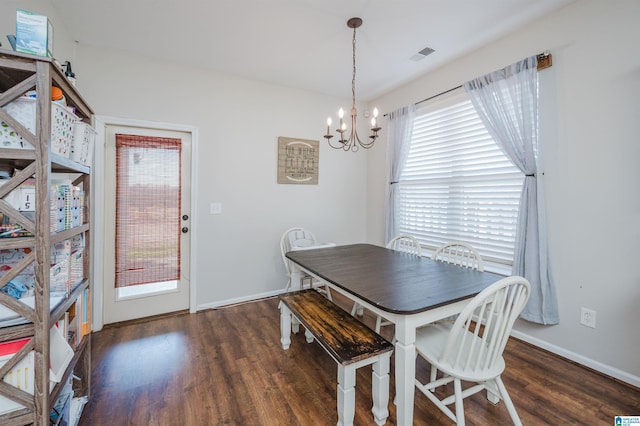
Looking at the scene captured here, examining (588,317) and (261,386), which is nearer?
(261,386)

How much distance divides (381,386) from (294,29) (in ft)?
9.21

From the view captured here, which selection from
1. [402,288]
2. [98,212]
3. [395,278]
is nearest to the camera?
[402,288]

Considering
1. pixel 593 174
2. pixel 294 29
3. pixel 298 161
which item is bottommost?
pixel 593 174

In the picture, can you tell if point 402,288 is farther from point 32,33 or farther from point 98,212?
point 98,212

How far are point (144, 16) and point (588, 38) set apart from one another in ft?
11.4

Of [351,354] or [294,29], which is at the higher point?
[294,29]

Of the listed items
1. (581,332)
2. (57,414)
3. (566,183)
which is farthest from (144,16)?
(581,332)

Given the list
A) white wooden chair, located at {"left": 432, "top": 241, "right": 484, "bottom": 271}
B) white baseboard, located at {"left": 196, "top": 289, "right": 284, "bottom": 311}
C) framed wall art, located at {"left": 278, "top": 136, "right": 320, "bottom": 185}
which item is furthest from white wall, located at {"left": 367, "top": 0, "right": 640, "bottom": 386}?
white baseboard, located at {"left": 196, "top": 289, "right": 284, "bottom": 311}

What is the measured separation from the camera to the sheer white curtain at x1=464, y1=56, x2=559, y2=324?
7.12 ft

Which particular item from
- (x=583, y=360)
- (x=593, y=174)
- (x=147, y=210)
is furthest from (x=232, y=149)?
(x=583, y=360)

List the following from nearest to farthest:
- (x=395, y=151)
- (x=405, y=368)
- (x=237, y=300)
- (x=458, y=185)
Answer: (x=405, y=368)
(x=458, y=185)
(x=237, y=300)
(x=395, y=151)

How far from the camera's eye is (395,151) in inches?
140

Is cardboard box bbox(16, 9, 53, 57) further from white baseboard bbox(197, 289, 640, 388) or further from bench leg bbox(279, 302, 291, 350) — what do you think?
white baseboard bbox(197, 289, 640, 388)

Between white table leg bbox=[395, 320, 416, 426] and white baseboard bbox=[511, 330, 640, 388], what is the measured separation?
1.71m
